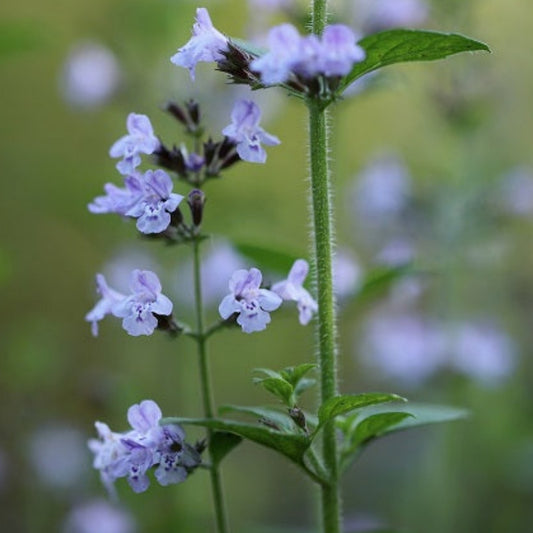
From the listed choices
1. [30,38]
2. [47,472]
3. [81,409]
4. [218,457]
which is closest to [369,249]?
[81,409]

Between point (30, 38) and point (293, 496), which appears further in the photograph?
point (293, 496)

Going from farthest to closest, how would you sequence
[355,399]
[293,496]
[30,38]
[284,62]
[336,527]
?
[293,496]
[30,38]
[336,527]
[355,399]
[284,62]

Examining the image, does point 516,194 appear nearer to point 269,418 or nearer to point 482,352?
point 482,352

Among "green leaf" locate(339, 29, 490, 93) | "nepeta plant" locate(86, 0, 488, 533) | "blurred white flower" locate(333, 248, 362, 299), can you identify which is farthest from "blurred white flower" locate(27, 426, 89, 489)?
"green leaf" locate(339, 29, 490, 93)

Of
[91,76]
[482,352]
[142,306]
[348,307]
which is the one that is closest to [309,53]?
[142,306]

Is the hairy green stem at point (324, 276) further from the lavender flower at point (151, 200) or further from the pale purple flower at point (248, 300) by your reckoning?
the lavender flower at point (151, 200)

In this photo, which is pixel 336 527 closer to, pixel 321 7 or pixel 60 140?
pixel 321 7
